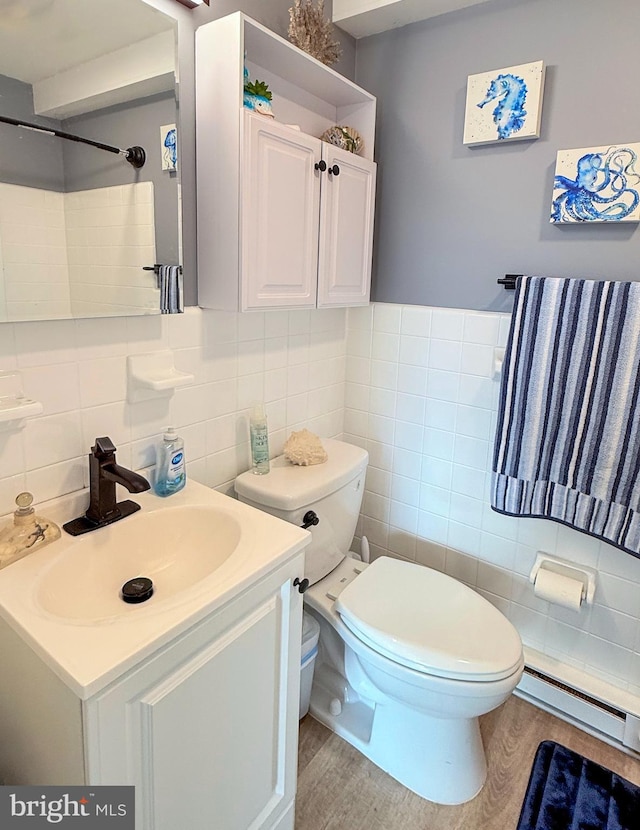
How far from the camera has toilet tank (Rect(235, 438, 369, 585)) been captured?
4.91 ft

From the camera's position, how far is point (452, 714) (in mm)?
1352

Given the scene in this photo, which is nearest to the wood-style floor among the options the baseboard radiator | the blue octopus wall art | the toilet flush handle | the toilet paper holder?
the baseboard radiator

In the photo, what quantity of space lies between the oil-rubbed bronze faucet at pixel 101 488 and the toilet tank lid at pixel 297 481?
0.42m

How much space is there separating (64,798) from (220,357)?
104cm

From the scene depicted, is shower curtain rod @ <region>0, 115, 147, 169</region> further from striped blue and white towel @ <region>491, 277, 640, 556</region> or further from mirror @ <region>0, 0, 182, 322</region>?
striped blue and white towel @ <region>491, 277, 640, 556</region>

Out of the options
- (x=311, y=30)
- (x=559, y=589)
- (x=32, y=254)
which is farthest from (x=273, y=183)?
(x=559, y=589)

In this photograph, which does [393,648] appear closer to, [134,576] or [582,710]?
[134,576]

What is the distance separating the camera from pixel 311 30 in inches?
57.7

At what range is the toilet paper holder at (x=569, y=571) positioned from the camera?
162 centimetres

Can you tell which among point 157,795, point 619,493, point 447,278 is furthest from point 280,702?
point 447,278

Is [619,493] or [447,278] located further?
[447,278]

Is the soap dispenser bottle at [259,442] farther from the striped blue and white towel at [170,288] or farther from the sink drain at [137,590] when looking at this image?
the sink drain at [137,590]

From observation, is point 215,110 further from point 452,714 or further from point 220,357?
point 452,714

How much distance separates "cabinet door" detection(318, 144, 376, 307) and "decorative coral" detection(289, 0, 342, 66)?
271 millimetres
